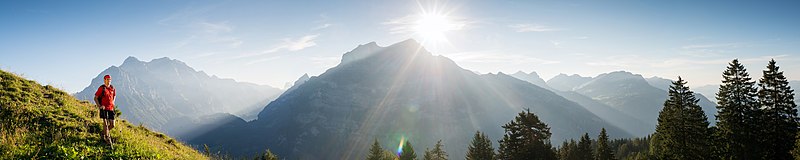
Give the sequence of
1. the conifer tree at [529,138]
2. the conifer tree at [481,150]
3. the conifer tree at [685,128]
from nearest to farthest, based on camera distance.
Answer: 1. the conifer tree at [685,128]
2. the conifer tree at [529,138]
3. the conifer tree at [481,150]

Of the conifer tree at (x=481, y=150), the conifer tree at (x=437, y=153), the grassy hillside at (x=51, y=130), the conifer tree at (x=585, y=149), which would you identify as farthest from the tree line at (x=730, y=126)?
the grassy hillside at (x=51, y=130)

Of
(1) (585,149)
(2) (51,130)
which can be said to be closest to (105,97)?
(2) (51,130)

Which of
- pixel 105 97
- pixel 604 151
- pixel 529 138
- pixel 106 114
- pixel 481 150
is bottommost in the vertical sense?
pixel 604 151

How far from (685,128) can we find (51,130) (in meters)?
52.8

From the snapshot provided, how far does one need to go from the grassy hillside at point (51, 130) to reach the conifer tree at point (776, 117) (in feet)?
171

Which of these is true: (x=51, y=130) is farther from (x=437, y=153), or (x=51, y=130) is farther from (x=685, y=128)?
(x=437, y=153)

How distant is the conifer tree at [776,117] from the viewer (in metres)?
38.5

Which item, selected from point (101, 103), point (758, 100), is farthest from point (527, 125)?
point (101, 103)

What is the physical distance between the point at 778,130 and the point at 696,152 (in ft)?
23.8

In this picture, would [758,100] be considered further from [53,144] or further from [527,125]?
[53,144]

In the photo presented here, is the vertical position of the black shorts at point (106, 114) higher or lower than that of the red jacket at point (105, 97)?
lower

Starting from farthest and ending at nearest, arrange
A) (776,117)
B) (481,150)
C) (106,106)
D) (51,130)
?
(481,150) < (776,117) < (106,106) < (51,130)

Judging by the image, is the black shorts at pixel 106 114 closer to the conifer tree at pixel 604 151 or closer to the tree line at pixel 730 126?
the tree line at pixel 730 126

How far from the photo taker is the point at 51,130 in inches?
625
